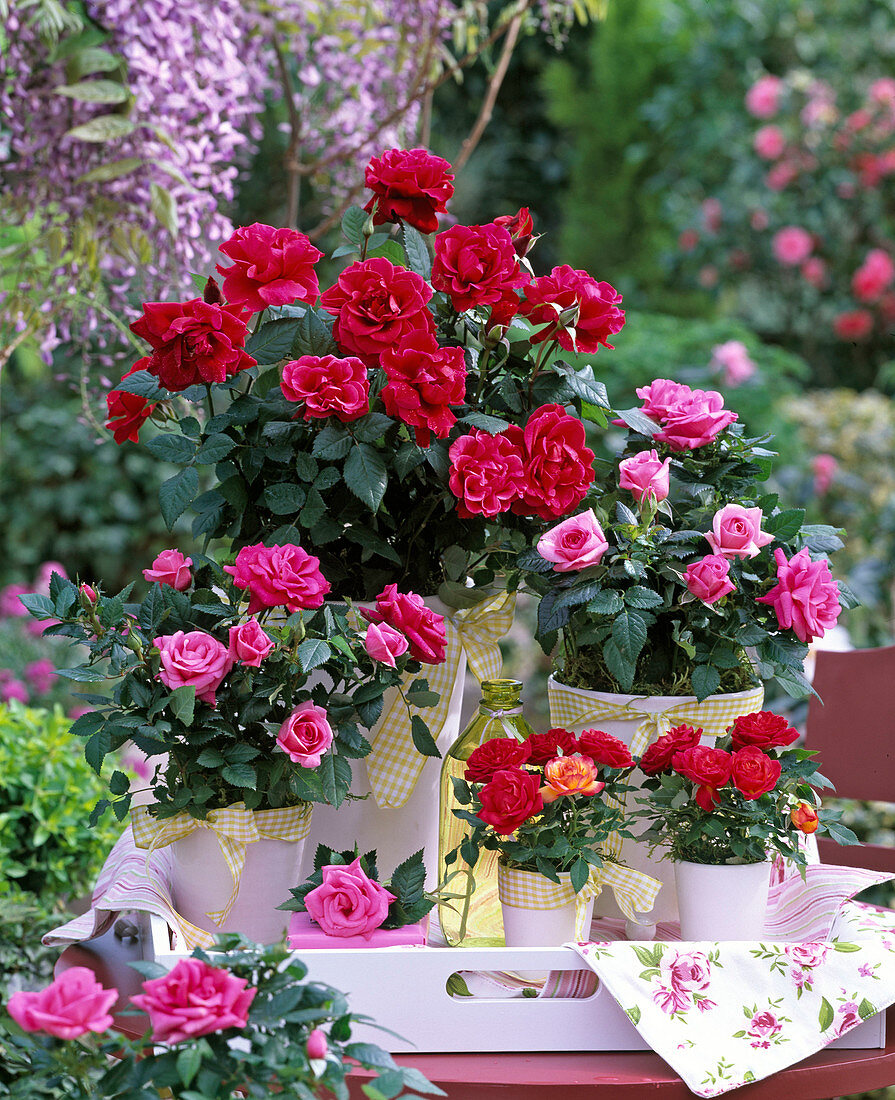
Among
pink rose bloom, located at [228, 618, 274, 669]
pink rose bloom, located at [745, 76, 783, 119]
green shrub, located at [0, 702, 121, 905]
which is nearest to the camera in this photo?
pink rose bloom, located at [228, 618, 274, 669]

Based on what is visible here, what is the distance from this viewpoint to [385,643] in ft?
3.11

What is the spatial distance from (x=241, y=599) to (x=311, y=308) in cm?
28

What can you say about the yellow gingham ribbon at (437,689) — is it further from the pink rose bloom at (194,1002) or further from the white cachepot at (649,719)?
the pink rose bloom at (194,1002)

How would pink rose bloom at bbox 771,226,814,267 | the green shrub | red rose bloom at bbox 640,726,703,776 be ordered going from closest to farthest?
red rose bloom at bbox 640,726,703,776 < the green shrub < pink rose bloom at bbox 771,226,814,267

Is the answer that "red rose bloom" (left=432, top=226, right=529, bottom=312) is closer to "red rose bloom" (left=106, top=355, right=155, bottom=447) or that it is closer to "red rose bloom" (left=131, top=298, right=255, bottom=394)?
"red rose bloom" (left=131, top=298, right=255, bottom=394)

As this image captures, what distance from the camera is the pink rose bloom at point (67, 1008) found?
611 mm

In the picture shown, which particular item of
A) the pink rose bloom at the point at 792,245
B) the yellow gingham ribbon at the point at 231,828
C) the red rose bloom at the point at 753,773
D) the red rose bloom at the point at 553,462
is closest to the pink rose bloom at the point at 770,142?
the pink rose bloom at the point at 792,245

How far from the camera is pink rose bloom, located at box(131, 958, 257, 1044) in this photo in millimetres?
631

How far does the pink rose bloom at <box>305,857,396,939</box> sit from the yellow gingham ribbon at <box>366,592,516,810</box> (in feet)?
0.50

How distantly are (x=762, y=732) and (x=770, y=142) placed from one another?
4.50 metres

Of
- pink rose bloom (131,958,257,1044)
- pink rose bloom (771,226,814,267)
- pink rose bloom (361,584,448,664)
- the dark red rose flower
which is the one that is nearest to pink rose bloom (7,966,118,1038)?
pink rose bloom (131,958,257,1044)

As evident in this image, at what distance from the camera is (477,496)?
988 mm

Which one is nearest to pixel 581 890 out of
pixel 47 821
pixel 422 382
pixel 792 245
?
pixel 422 382

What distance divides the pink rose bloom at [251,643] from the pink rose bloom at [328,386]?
0.19 m
